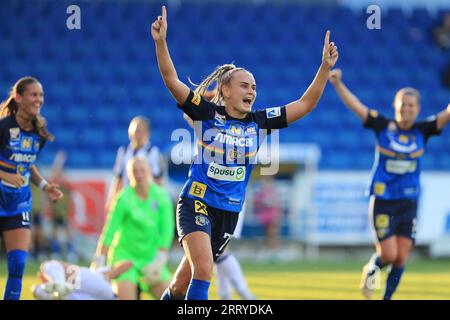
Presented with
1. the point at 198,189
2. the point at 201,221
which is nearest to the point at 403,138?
the point at 198,189

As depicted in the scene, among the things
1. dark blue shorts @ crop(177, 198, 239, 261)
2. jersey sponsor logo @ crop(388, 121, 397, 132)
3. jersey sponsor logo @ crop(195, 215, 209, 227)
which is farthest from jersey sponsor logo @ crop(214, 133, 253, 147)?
jersey sponsor logo @ crop(388, 121, 397, 132)

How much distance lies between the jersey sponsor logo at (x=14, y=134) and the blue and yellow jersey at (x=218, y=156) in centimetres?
193

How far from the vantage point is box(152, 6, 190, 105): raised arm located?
568 cm

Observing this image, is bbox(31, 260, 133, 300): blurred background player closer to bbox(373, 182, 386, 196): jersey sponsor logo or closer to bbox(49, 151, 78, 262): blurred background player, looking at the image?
bbox(373, 182, 386, 196): jersey sponsor logo

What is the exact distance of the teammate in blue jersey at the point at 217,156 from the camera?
5.88 metres

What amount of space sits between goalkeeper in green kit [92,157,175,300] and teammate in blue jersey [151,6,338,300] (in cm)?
175

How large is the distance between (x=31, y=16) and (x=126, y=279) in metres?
14.0

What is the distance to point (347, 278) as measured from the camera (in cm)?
1183

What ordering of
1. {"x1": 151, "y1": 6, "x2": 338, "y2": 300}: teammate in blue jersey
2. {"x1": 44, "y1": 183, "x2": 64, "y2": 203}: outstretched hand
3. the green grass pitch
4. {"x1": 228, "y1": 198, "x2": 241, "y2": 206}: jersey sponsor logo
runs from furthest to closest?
the green grass pitch → {"x1": 44, "y1": 183, "x2": 64, "y2": 203}: outstretched hand → {"x1": 228, "y1": 198, "x2": 241, "y2": 206}: jersey sponsor logo → {"x1": 151, "y1": 6, "x2": 338, "y2": 300}: teammate in blue jersey

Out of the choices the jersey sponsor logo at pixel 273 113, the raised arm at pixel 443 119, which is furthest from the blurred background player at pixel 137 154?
the jersey sponsor logo at pixel 273 113

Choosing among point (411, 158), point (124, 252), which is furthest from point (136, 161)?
point (411, 158)

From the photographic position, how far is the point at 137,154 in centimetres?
1062

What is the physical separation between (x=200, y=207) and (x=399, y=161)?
373cm
